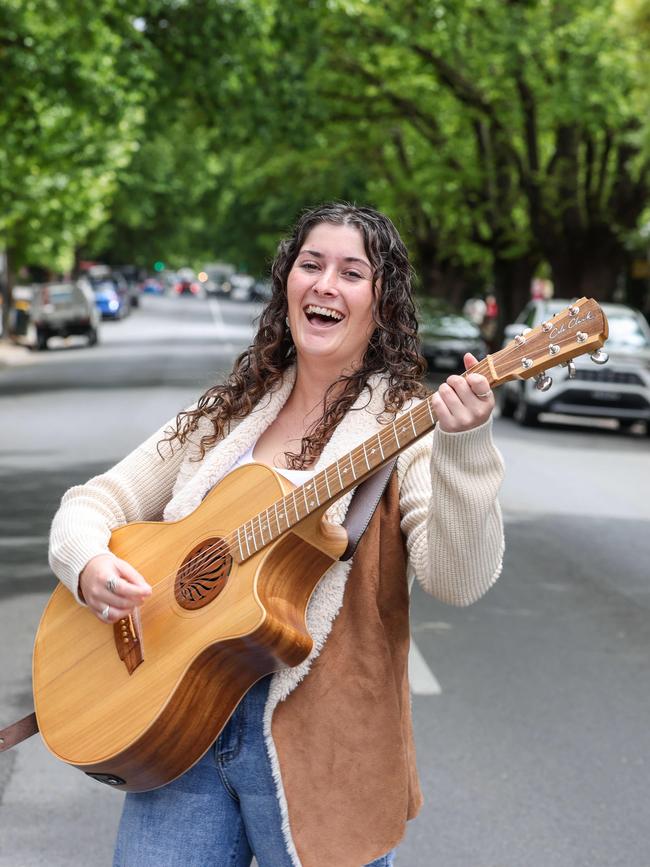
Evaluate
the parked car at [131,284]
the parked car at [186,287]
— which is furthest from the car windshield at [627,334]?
the parked car at [186,287]

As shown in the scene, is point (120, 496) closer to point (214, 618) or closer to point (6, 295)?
point (214, 618)

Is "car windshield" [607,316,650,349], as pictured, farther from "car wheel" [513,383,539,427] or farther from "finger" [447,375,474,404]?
"finger" [447,375,474,404]

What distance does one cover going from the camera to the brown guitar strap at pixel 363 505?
223 centimetres

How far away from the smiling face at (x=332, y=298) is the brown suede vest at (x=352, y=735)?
12.7 inches

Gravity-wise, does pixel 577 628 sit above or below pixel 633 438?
above

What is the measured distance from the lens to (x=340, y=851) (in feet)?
7.33

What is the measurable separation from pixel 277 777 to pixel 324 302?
2.66ft

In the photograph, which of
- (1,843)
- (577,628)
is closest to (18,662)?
(1,843)

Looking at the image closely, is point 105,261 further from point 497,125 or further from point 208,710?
point 208,710

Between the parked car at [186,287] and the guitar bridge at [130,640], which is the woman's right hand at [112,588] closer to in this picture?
the guitar bridge at [130,640]

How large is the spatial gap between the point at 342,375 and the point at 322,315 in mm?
112

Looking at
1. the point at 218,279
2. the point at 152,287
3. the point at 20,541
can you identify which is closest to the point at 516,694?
the point at 20,541

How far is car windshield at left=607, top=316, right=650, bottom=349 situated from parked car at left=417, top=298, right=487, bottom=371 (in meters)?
6.93

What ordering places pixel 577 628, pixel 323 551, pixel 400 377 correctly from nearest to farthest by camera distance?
pixel 323 551
pixel 400 377
pixel 577 628
